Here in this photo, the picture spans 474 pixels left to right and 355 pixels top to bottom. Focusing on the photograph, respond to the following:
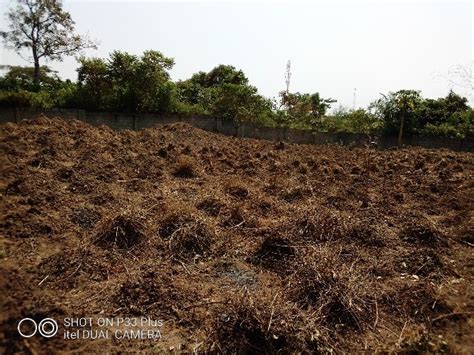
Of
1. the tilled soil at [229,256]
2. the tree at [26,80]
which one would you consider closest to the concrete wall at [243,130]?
the tree at [26,80]

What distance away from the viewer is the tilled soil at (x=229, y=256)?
261cm

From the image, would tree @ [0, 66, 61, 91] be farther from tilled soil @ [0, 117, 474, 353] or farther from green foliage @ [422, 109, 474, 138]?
green foliage @ [422, 109, 474, 138]

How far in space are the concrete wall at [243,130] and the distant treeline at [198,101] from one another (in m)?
0.77

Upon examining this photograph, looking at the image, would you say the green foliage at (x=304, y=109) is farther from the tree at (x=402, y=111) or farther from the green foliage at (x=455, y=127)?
the green foliage at (x=455, y=127)

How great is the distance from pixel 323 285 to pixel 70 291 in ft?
7.24

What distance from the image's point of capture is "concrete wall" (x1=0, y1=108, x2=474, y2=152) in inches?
547

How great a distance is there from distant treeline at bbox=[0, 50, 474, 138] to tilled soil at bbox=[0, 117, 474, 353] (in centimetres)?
782

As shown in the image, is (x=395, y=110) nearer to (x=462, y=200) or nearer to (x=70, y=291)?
(x=462, y=200)

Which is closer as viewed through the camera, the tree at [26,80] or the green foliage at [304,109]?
the tree at [26,80]

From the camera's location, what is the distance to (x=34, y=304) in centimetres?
267
